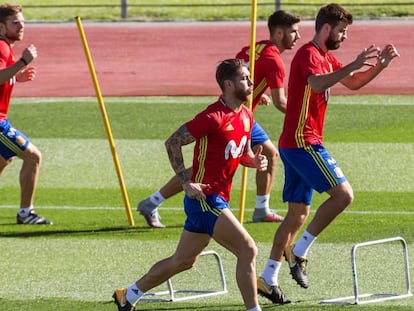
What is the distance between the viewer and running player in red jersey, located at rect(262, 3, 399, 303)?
11.7 m

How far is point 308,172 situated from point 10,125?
16.0ft

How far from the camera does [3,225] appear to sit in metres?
15.8

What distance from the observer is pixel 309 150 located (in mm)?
11820

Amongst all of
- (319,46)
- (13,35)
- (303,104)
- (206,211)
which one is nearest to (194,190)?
(206,211)

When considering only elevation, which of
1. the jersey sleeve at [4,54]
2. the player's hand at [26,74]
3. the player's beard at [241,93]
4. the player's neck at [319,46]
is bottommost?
the player's hand at [26,74]

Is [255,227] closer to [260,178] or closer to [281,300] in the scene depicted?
[260,178]

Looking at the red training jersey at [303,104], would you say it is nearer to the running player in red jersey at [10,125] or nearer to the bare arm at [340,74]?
the bare arm at [340,74]

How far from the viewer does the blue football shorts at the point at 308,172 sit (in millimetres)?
11703

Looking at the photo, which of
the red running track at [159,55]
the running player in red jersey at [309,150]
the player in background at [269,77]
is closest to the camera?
the running player in red jersey at [309,150]

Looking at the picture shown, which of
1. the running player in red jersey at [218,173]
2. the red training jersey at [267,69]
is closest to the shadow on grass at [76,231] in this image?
the red training jersey at [267,69]

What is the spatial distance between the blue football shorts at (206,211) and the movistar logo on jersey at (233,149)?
0.33 meters

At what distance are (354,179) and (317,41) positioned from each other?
6.63 meters

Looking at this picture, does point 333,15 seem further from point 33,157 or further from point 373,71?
point 33,157

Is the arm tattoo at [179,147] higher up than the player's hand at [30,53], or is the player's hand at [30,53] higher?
the arm tattoo at [179,147]
